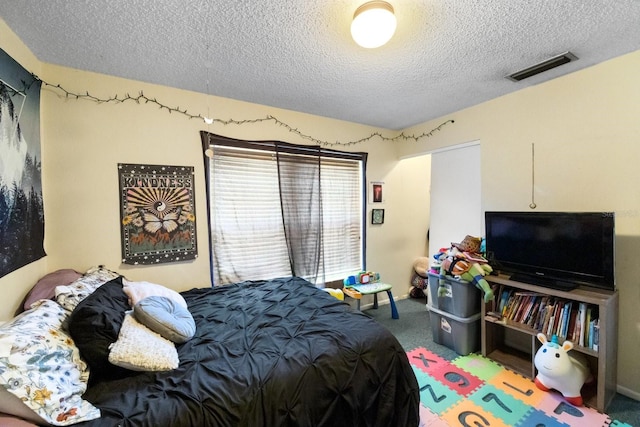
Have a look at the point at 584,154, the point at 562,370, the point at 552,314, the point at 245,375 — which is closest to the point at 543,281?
the point at 552,314

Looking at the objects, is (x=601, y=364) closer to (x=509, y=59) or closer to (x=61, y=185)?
(x=509, y=59)

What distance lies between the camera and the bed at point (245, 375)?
3.51 feet

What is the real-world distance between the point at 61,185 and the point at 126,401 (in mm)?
1750

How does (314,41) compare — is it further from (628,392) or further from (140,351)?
(628,392)

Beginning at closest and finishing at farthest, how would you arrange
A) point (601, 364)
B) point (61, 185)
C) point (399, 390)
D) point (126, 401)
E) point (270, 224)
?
point (126, 401)
point (399, 390)
point (601, 364)
point (61, 185)
point (270, 224)

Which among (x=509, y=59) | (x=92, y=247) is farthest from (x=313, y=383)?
(x=509, y=59)

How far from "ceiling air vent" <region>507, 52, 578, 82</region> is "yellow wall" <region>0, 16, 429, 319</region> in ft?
7.47

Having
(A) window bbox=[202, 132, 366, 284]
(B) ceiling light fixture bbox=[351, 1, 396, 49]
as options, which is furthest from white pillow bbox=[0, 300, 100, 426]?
(B) ceiling light fixture bbox=[351, 1, 396, 49]

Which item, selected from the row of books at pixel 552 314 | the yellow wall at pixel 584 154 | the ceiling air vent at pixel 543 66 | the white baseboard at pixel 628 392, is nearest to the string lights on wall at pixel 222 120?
the yellow wall at pixel 584 154

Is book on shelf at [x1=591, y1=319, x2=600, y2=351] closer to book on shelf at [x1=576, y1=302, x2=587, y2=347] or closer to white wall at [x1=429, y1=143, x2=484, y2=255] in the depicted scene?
book on shelf at [x1=576, y1=302, x2=587, y2=347]

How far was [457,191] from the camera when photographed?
10.3 ft

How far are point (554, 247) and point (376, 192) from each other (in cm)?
195

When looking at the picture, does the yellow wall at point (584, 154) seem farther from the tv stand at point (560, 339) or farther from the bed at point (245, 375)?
the bed at point (245, 375)

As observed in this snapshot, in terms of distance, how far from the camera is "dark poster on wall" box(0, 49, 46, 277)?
1.44 metres
